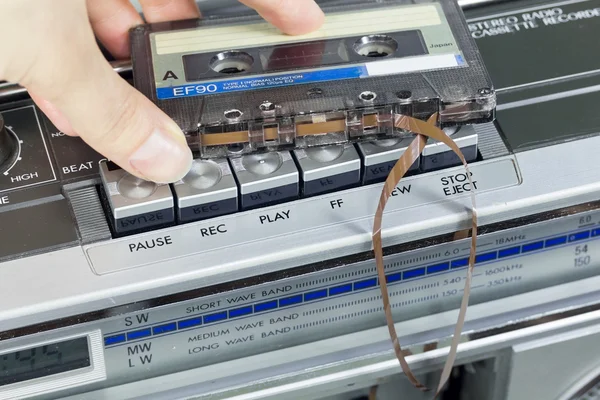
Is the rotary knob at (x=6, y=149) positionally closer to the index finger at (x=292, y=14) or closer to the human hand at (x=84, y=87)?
the human hand at (x=84, y=87)

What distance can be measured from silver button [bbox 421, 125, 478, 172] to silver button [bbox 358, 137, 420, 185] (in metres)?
0.01

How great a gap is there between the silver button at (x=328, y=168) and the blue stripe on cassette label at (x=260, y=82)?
8cm

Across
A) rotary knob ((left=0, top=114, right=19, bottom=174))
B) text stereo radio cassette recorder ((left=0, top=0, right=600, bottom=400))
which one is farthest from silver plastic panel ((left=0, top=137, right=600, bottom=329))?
rotary knob ((left=0, top=114, right=19, bottom=174))

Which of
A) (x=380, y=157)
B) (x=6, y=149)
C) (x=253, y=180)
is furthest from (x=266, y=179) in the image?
(x=6, y=149)

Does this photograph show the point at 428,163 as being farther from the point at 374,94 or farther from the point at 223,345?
the point at 223,345

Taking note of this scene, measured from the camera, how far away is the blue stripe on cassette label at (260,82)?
3.02ft

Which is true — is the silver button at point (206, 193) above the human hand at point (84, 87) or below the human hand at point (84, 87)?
below

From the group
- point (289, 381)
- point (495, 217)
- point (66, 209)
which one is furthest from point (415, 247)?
point (66, 209)

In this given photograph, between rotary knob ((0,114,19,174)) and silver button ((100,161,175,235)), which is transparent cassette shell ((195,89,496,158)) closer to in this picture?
silver button ((100,161,175,235))

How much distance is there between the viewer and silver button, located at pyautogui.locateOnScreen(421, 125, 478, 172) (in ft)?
2.96

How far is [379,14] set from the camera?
1.01 metres

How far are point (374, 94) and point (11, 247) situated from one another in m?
0.38

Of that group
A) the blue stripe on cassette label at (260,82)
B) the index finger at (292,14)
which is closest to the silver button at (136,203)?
the blue stripe on cassette label at (260,82)

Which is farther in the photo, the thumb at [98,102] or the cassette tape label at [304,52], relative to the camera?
the cassette tape label at [304,52]
